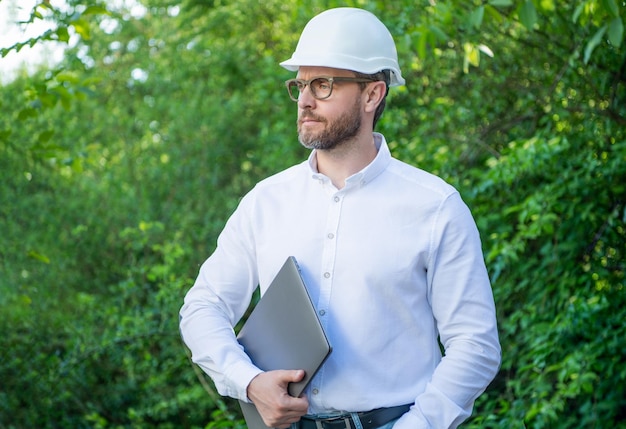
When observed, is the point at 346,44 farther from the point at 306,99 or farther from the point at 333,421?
the point at 333,421

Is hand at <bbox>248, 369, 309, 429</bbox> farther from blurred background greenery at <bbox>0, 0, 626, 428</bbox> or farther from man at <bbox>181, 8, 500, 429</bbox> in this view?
blurred background greenery at <bbox>0, 0, 626, 428</bbox>

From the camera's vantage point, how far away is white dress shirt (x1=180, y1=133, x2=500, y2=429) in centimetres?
224

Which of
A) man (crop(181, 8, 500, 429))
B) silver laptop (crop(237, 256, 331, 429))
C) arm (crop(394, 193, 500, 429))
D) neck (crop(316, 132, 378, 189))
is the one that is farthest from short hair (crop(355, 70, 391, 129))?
silver laptop (crop(237, 256, 331, 429))

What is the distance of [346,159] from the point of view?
7.95 ft

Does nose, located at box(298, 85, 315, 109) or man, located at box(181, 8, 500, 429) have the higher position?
nose, located at box(298, 85, 315, 109)

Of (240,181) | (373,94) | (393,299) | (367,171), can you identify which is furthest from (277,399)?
(240,181)

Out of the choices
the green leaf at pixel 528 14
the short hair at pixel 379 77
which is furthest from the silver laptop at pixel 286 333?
the green leaf at pixel 528 14

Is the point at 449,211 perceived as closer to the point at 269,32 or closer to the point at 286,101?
the point at 286,101

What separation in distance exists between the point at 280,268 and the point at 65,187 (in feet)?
16.5

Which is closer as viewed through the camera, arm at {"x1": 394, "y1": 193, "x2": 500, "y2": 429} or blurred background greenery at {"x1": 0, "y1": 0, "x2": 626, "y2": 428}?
arm at {"x1": 394, "y1": 193, "x2": 500, "y2": 429}

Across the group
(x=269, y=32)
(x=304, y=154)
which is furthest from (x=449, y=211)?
(x=269, y=32)

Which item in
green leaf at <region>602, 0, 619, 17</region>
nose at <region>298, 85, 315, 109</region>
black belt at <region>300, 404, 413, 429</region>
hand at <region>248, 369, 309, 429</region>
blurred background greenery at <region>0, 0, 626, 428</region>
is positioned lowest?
blurred background greenery at <region>0, 0, 626, 428</region>

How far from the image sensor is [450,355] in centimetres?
223

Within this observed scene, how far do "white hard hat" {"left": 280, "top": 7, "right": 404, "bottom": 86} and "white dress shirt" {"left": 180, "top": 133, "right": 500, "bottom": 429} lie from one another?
27 centimetres
